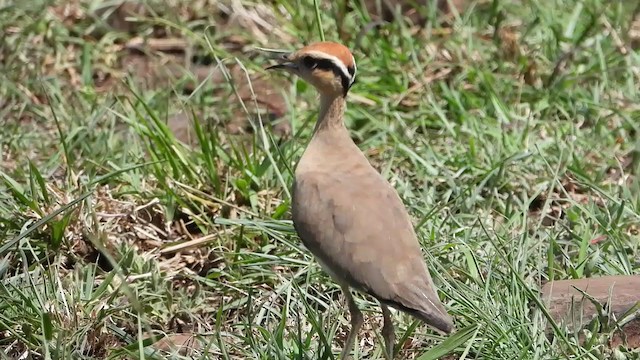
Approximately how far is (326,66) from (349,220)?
694 millimetres

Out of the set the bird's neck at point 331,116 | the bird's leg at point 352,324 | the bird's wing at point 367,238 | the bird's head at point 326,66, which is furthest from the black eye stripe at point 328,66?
the bird's leg at point 352,324

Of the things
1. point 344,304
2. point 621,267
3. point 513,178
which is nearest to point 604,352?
point 621,267

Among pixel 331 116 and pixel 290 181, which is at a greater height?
pixel 331 116

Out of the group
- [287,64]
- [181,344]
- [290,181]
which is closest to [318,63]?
[287,64]

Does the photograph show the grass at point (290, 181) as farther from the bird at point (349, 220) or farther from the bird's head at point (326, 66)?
the bird's head at point (326, 66)

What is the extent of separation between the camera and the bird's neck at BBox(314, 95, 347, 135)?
4.52 meters

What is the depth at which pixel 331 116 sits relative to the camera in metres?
4.53

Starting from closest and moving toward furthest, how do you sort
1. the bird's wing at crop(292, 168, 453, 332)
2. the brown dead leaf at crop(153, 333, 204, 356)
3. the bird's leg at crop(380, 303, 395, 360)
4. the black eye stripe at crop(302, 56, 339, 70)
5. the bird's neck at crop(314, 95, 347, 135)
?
1. the bird's wing at crop(292, 168, 453, 332)
2. the bird's leg at crop(380, 303, 395, 360)
3. the brown dead leaf at crop(153, 333, 204, 356)
4. the black eye stripe at crop(302, 56, 339, 70)
5. the bird's neck at crop(314, 95, 347, 135)

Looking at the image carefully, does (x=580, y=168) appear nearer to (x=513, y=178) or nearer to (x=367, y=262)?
(x=513, y=178)

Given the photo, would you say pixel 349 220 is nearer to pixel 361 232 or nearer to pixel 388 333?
pixel 361 232

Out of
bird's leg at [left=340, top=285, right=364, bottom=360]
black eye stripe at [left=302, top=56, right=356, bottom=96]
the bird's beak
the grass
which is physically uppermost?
black eye stripe at [left=302, top=56, right=356, bottom=96]

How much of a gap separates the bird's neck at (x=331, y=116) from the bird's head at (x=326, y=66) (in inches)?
1.0

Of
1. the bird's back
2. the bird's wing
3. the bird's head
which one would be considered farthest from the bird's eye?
the bird's wing

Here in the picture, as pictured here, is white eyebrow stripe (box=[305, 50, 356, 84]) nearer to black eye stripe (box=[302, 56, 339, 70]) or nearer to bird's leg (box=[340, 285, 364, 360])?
black eye stripe (box=[302, 56, 339, 70])
